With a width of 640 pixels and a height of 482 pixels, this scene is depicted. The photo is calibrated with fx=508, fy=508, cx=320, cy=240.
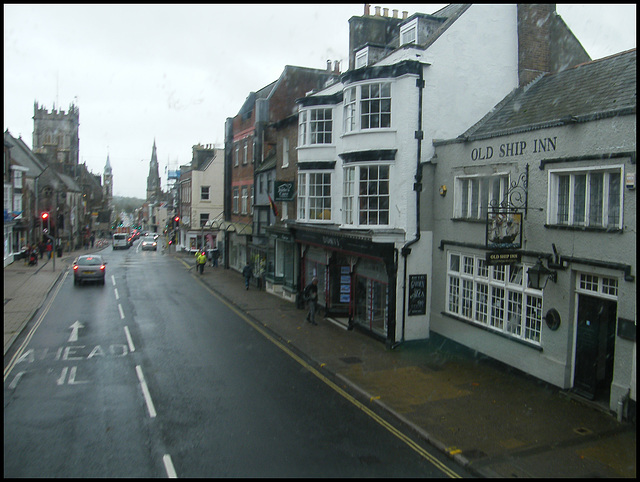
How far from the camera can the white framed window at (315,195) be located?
2019 centimetres

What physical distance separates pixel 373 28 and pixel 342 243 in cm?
1002

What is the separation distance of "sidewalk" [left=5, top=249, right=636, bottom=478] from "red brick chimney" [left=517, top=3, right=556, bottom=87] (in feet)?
30.1

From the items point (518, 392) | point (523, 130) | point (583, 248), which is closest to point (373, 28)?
point (523, 130)

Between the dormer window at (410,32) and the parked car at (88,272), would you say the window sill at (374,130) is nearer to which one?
the dormer window at (410,32)

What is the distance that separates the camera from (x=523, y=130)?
12.5 m

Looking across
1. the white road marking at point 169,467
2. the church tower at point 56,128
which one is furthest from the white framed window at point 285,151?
the church tower at point 56,128

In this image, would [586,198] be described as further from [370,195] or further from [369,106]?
[369,106]

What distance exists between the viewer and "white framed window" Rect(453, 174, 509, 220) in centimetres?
1340

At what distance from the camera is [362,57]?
62.1ft

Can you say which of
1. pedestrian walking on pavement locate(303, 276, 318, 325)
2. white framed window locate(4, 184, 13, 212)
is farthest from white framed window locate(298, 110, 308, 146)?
white framed window locate(4, 184, 13, 212)

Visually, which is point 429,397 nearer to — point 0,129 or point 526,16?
point 0,129

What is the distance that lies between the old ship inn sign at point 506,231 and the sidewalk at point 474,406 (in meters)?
3.04

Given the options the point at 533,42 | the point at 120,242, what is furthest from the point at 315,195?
the point at 120,242

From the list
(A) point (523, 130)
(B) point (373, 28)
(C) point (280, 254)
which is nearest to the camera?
(A) point (523, 130)
